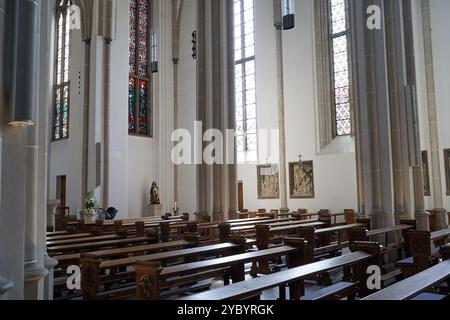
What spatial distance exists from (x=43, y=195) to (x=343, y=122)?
13182mm

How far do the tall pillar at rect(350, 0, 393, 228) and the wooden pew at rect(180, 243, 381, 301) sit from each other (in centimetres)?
447

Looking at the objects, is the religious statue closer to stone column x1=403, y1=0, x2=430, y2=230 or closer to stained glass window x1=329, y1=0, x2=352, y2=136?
stained glass window x1=329, y1=0, x2=352, y2=136

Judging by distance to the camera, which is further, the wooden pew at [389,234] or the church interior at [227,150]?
the wooden pew at [389,234]

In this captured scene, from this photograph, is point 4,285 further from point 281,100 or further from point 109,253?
A: point 281,100

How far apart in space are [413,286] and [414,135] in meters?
6.95

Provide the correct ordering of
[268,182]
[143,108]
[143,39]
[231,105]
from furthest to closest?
[143,39], [143,108], [268,182], [231,105]

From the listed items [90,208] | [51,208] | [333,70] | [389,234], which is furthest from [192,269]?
[333,70]

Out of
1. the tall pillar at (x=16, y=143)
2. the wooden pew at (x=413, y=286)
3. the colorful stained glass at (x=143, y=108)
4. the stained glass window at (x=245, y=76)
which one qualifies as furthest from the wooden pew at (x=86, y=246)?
the colorful stained glass at (x=143, y=108)

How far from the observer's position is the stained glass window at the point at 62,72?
19188 mm

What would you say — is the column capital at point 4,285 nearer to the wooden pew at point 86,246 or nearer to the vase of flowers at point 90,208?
the wooden pew at point 86,246

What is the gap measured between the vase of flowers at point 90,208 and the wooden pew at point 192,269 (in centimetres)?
1097

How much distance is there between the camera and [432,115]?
13.0 meters

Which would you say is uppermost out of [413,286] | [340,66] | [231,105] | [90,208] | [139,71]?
[139,71]
